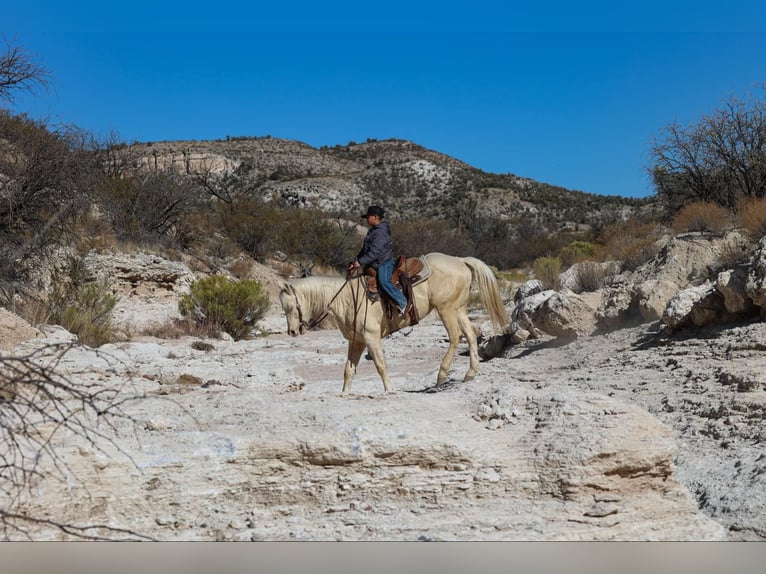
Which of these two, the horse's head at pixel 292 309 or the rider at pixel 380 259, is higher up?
the rider at pixel 380 259

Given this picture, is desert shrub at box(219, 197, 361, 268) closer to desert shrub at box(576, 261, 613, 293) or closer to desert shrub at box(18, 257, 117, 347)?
desert shrub at box(18, 257, 117, 347)

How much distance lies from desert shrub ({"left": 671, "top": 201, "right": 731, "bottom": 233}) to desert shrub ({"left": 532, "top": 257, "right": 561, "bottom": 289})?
3.49m

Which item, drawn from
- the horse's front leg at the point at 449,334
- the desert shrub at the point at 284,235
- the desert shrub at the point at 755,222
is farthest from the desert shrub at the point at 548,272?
the desert shrub at the point at 284,235

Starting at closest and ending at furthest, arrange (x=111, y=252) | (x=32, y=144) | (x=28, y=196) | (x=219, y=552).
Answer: (x=219, y=552), (x=28, y=196), (x=32, y=144), (x=111, y=252)

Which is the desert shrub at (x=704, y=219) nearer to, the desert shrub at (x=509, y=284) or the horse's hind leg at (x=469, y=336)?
the desert shrub at (x=509, y=284)

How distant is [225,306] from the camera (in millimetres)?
18953

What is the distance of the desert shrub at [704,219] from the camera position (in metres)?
16.7

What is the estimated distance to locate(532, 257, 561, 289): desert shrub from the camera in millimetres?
19831

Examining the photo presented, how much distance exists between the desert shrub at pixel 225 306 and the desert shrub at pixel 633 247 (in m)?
9.73

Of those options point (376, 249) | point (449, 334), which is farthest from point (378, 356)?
point (449, 334)

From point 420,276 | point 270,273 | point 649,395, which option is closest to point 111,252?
point 270,273

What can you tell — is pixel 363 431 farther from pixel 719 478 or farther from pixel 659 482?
pixel 719 478

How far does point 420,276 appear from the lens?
9125 millimetres

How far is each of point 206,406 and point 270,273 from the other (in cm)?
2411
